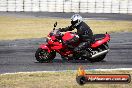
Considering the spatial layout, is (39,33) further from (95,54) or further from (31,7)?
(31,7)

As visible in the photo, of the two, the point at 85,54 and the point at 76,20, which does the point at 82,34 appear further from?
the point at 85,54

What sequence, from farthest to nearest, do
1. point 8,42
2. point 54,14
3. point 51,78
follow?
point 54,14, point 8,42, point 51,78

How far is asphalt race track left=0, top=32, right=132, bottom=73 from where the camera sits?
1641 cm

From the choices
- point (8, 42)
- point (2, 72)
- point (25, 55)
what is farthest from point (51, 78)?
point (8, 42)

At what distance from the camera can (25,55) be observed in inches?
768

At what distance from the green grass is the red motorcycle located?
8578 millimetres

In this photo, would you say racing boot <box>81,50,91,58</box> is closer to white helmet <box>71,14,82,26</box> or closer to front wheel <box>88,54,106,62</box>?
front wheel <box>88,54,106,62</box>

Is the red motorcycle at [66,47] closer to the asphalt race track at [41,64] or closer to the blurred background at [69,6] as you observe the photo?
the asphalt race track at [41,64]

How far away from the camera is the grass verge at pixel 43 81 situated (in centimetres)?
1242

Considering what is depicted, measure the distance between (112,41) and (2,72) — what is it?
10307 millimetres

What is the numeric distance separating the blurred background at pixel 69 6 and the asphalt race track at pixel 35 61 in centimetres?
1661

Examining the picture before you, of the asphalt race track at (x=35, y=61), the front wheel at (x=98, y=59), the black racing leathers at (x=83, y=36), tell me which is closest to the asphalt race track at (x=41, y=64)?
the asphalt race track at (x=35, y=61)

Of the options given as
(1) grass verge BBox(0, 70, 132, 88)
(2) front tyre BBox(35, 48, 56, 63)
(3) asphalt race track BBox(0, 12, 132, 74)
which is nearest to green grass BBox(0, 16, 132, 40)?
(3) asphalt race track BBox(0, 12, 132, 74)

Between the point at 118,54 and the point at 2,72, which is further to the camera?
the point at 118,54
